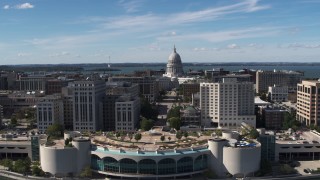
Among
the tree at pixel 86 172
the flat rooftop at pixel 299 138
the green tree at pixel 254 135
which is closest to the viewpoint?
the tree at pixel 86 172

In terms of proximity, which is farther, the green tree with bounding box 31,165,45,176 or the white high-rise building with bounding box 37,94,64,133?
the white high-rise building with bounding box 37,94,64,133

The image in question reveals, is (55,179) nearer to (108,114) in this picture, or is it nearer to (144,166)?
(144,166)

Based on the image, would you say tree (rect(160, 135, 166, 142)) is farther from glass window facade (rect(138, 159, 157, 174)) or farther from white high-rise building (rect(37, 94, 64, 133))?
white high-rise building (rect(37, 94, 64, 133))

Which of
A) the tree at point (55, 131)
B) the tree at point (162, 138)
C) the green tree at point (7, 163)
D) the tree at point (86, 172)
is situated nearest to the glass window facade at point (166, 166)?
the tree at point (162, 138)

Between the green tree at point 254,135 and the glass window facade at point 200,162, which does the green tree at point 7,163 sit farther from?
the green tree at point 254,135

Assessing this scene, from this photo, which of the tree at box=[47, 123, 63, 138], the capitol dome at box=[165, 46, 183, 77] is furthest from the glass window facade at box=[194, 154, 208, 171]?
the capitol dome at box=[165, 46, 183, 77]
